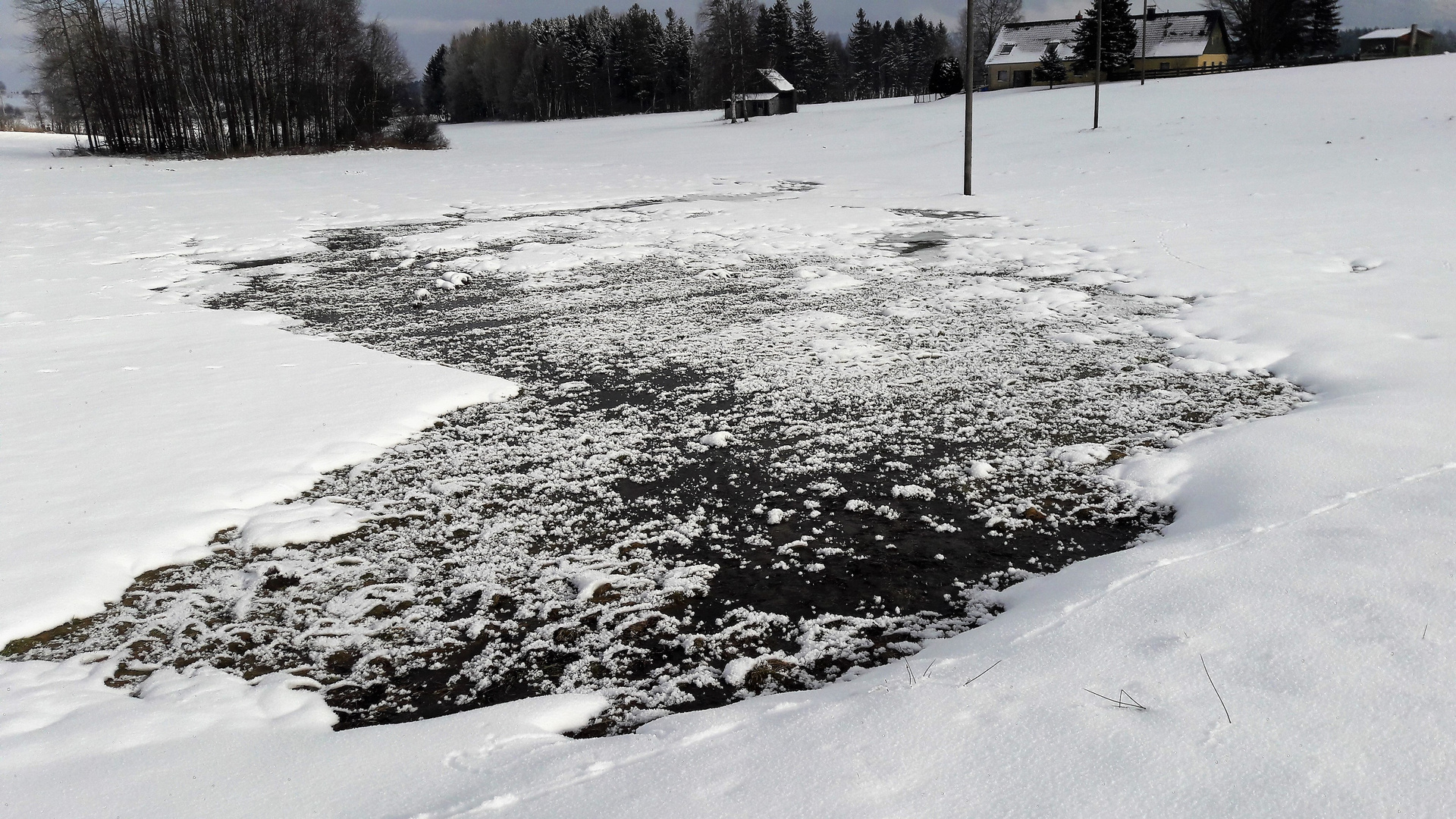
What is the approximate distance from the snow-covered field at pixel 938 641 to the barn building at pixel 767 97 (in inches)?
1823

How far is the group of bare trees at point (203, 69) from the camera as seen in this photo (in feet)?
121

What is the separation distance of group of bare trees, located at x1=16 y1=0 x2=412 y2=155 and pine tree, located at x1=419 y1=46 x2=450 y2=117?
176 ft

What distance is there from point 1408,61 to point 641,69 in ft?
185

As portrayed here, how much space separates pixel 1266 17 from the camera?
53.5m

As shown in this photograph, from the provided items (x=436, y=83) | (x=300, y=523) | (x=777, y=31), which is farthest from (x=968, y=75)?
(x=436, y=83)

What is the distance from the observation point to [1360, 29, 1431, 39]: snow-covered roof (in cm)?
5712

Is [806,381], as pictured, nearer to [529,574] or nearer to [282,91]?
[529,574]

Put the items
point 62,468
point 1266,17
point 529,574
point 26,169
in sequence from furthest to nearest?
point 1266,17 → point 26,169 → point 62,468 → point 529,574

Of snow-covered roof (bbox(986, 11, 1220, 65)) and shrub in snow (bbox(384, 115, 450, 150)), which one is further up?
snow-covered roof (bbox(986, 11, 1220, 65))

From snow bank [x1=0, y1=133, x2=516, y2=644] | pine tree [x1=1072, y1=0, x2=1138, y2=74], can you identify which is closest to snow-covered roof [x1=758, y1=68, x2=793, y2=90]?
pine tree [x1=1072, y1=0, x2=1138, y2=74]

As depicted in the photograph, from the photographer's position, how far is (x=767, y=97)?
5562 cm

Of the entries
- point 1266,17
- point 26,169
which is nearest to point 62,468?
A: point 26,169

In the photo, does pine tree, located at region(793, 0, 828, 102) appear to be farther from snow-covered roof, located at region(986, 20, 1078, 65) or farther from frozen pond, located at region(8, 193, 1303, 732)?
frozen pond, located at region(8, 193, 1303, 732)

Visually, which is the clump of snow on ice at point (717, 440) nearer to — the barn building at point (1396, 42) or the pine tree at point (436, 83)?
the barn building at point (1396, 42)
